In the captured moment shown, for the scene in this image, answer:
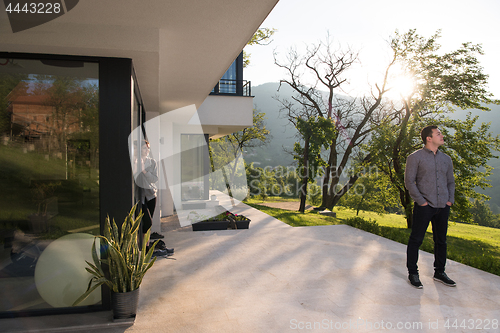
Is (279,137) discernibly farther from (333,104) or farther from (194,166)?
(194,166)

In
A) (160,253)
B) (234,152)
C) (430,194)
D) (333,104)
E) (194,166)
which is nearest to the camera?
(430,194)

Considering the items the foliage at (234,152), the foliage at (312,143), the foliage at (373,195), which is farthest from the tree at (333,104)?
the foliage at (312,143)

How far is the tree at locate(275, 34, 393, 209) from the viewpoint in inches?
750

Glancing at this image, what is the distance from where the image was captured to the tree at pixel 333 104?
19.1 meters

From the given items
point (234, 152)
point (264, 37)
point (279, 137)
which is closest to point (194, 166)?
point (264, 37)

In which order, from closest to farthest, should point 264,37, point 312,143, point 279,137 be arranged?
point 312,143, point 264,37, point 279,137

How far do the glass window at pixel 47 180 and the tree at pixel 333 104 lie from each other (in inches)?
666

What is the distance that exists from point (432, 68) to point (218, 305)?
1447 centimetres

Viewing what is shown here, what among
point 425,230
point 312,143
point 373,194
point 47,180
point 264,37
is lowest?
point 373,194

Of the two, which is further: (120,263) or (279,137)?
(279,137)

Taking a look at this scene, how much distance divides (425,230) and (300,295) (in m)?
1.56

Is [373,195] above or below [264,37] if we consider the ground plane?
below

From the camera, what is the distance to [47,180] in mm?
2881

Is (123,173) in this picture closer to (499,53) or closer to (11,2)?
(11,2)
